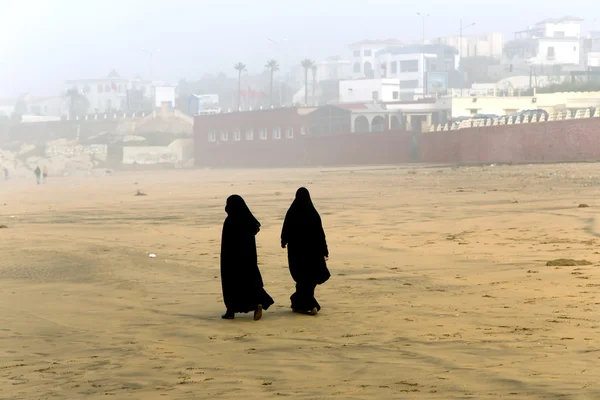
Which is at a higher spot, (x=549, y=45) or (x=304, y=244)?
(x=549, y=45)

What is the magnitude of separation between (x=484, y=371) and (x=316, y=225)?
12.6 ft

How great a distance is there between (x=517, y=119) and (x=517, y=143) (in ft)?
7.18

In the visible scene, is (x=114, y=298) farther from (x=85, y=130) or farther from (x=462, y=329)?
(x=85, y=130)

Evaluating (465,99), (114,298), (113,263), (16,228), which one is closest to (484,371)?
(114,298)

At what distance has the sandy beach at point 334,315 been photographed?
7.36 metres

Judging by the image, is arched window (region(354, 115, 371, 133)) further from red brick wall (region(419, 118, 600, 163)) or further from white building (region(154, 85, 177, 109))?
white building (region(154, 85, 177, 109))

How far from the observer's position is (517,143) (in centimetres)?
5472

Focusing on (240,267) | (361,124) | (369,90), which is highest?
(369,90)

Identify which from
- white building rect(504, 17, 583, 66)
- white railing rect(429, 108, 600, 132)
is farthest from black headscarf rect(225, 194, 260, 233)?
white building rect(504, 17, 583, 66)

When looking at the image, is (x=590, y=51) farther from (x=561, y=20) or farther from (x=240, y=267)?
(x=240, y=267)

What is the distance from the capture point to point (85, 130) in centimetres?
13838

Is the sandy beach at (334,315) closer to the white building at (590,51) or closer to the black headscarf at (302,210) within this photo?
the black headscarf at (302,210)

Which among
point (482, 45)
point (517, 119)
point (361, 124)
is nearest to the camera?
point (517, 119)

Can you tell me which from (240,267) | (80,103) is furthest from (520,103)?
(80,103)
